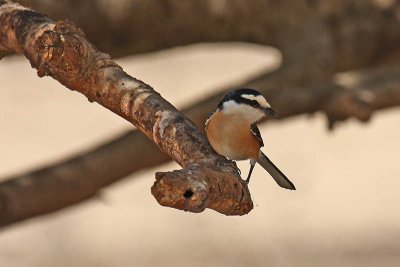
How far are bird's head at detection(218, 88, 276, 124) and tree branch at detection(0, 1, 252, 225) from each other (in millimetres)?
221

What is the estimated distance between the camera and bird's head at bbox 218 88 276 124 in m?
3.25

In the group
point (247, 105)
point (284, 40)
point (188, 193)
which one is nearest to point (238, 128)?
point (247, 105)

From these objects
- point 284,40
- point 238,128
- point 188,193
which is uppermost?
point 188,193

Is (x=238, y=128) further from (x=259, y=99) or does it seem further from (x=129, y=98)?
(x=129, y=98)

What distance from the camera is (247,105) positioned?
10.8 feet

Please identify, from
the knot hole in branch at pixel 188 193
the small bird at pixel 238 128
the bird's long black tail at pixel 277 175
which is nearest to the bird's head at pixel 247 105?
the small bird at pixel 238 128

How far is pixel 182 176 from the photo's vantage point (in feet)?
8.31

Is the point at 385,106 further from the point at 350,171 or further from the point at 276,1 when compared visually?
the point at 350,171

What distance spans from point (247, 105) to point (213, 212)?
7123 mm

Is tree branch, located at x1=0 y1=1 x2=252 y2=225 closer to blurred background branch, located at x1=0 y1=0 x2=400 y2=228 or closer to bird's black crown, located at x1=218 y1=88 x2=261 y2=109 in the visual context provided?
bird's black crown, located at x1=218 y1=88 x2=261 y2=109

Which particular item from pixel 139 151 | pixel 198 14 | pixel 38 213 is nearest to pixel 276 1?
pixel 198 14

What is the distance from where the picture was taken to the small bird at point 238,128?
329cm

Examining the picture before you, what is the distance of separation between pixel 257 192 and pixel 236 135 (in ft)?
23.4

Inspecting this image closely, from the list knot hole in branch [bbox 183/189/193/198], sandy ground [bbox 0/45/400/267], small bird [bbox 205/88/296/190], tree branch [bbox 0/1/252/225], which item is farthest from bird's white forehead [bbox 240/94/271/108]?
sandy ground [bbox 0/45/400/267]
